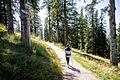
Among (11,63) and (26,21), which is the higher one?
(26,21)

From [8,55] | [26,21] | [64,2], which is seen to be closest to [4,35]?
[26,21]

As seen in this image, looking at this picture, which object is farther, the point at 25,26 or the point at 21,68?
the point at 25,26

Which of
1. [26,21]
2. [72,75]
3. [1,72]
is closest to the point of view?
[1,72]

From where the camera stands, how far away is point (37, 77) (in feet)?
44.0

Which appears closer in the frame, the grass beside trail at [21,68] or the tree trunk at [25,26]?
the grass beside trail at [21,68]

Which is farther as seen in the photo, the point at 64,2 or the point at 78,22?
the point at 78,22

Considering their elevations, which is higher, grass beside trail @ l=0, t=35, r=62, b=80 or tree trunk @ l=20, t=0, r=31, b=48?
tree trunk @ l=20, t=0, r=31, b=48

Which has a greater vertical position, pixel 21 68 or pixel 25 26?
pixel 25 26

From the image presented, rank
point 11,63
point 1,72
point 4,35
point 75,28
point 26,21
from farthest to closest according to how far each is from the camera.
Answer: point 75,28, point 4,35, point 26,21, point 11,63, point 1,72

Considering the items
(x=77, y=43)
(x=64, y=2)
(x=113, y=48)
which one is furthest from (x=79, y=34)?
(x=113, y=48)

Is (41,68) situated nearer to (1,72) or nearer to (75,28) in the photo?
(1,72)

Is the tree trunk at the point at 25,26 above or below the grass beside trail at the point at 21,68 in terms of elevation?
above

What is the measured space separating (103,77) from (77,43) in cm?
5601

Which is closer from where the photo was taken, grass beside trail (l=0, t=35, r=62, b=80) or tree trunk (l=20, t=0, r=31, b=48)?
grass beside trail (l=0, t=35, r=62, b=80)
